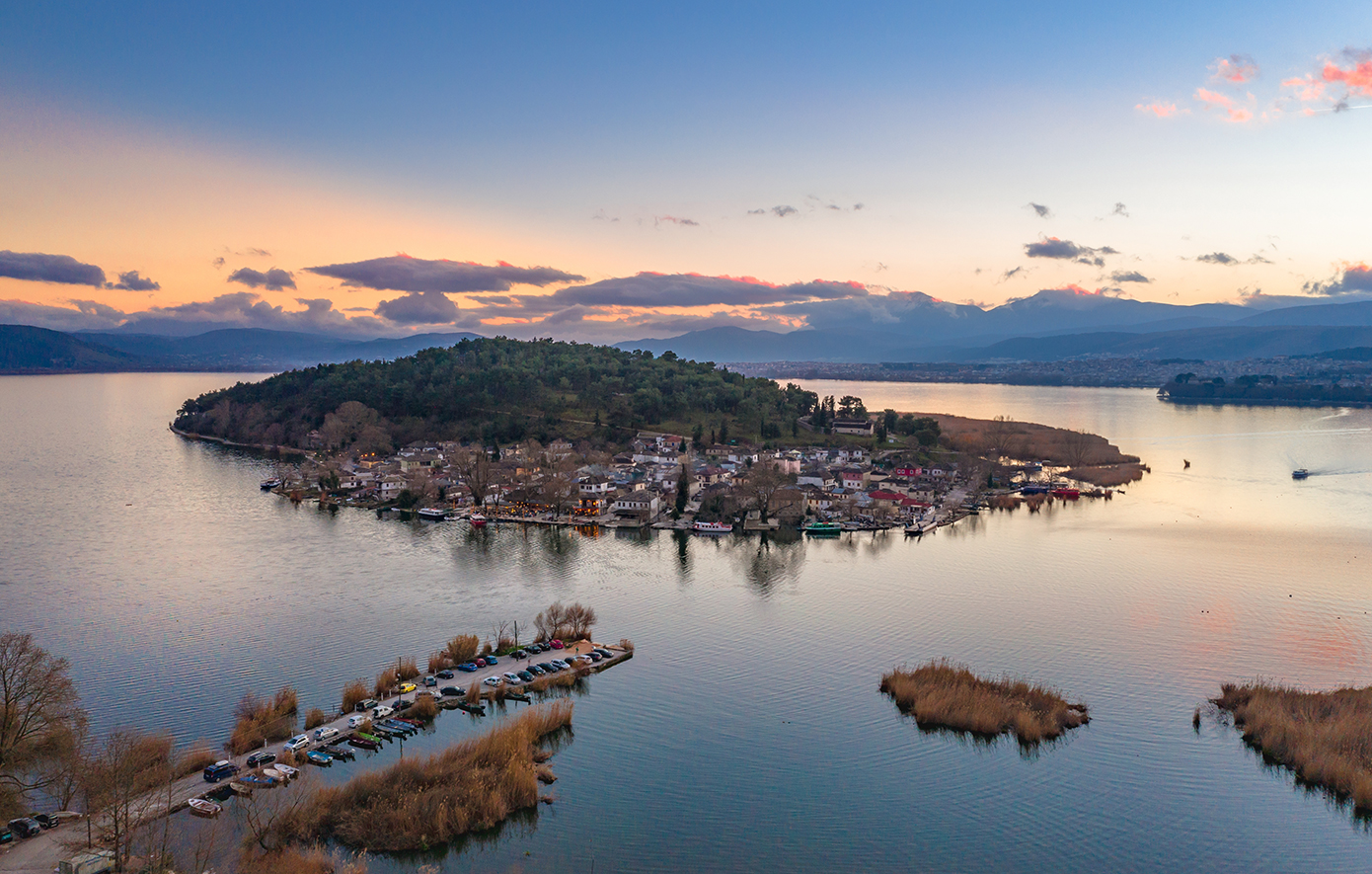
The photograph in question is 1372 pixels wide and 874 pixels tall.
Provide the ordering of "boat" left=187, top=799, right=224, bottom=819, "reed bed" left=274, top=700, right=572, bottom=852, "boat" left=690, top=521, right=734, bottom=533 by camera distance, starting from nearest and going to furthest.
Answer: "reed bed" left=274, top=700, right=572, bottom=852 → "boat" left=187, top=799, right=224, bottom=819 → "boat" left=690, top=521, right=734, bottom=533

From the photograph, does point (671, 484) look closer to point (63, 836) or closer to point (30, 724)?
point (30, 724)

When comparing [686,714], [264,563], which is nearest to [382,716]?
[686,714]

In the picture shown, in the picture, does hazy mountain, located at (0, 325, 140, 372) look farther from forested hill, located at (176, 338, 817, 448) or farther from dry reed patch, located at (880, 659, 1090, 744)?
dry reed patch, located at (880, 659, 1090, 744)

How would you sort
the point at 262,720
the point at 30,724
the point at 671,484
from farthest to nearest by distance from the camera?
the point at 671,484 → the point at 262,720 → the point at 30,724

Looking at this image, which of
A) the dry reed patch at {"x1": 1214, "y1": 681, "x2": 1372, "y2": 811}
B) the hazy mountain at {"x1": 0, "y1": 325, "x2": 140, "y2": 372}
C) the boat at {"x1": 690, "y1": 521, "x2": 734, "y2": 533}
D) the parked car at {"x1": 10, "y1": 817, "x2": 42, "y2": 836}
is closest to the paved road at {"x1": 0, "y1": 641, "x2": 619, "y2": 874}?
the parked car at {"x1": 10, "y1": 817, "x2": 42, "y2": 836}

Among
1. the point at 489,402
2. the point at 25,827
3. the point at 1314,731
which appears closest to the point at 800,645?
the point at 1314,731

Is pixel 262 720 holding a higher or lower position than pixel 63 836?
higher

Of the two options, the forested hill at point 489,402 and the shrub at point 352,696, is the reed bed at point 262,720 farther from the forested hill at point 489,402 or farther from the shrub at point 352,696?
the forested hill at point 489,402

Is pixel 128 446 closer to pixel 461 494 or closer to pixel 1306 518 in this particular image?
pixel 461 494
